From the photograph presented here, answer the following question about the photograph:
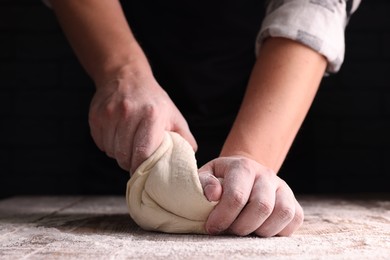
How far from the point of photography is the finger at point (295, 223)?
784 mm

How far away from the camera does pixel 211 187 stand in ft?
2.50

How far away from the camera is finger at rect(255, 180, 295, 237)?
2.48ft

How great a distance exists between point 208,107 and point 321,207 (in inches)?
16.2

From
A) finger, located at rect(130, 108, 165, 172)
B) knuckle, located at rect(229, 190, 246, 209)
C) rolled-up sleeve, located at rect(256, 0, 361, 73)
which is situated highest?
rolled-up sleeve, located at rect(256, 0, 361, 73)

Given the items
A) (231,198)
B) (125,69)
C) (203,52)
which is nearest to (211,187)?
(231,198)

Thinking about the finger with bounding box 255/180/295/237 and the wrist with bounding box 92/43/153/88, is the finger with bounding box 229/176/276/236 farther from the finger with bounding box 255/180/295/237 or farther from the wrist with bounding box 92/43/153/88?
the wrist with bounding box 92/43/153/88

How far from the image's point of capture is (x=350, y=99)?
205 centimetres

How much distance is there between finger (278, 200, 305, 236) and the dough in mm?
106

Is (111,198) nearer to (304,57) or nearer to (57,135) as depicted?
(304,57)

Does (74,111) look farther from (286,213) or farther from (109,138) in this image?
(286,213)

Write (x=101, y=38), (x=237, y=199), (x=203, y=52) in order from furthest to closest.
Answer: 1. (x=203, y=52)
2. (x=101, y=38)
3. (x=237, y=199)

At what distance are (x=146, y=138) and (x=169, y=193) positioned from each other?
86 mm

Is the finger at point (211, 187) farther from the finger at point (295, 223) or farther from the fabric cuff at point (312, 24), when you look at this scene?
the fabric cuff at point (312, 24)

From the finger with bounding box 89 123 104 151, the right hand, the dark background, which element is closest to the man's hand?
the right hand
